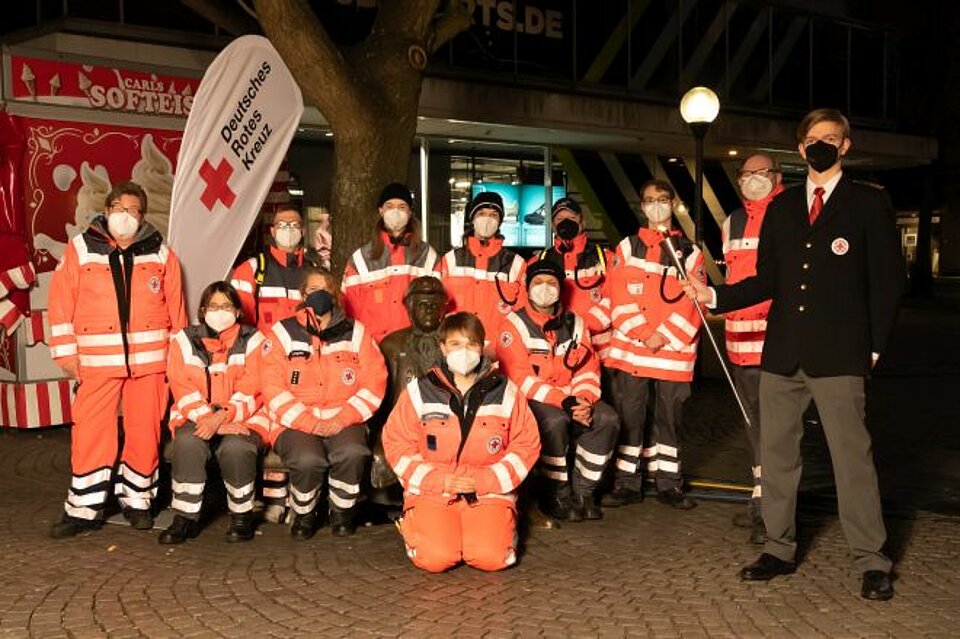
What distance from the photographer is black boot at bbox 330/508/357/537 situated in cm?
641

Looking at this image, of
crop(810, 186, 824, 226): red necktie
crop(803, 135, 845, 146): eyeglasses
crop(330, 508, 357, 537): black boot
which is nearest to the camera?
crop(803, 135, 845, 146): eyeglasses

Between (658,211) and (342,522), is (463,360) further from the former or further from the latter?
(658,211)

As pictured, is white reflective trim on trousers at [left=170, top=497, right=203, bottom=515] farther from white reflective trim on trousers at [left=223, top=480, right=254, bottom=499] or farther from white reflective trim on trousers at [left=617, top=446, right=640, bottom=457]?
white reflective trim on trousers at [left=617, top=446, right=640, bottom=457]

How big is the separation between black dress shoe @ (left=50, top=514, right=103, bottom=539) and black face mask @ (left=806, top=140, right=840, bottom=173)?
4.64 meters

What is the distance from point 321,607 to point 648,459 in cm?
321

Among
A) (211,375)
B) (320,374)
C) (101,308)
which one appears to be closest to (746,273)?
(320,374)

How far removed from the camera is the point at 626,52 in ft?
65.3

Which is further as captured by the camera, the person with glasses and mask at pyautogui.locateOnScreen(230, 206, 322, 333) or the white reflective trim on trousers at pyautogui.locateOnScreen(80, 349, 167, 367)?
the person with glasses and mask at pyautogui.locateOnScreen(230, 206, 322, 333)

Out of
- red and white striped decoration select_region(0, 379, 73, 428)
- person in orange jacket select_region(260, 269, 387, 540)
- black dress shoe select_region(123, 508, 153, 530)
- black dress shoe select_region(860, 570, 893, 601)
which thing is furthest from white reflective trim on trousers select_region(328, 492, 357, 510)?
red and white striped decoration select_region(0, 379, 73, 428)

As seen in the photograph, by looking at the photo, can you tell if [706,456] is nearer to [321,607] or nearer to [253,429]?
[253,429]

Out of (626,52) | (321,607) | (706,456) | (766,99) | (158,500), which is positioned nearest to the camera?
(321,607)

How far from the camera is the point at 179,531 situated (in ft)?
20.9

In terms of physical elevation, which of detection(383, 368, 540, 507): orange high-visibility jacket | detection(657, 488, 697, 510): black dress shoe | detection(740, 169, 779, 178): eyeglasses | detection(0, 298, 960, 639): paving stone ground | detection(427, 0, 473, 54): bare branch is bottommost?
detection(0, 298, 960, 639): paving stone ground

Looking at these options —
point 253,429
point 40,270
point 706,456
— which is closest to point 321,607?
point 253,429
